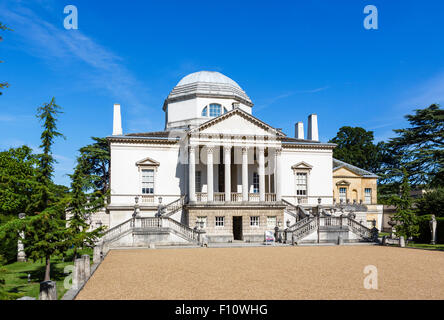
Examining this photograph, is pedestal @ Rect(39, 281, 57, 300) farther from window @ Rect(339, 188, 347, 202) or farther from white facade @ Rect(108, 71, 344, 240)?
window @ Rect(339, 188, 347, 202)

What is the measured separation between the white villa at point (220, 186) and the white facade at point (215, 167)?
0.29ft

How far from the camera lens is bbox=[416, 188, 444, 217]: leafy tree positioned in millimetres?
31352

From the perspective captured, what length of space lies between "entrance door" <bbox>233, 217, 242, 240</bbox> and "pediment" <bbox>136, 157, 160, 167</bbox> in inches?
344

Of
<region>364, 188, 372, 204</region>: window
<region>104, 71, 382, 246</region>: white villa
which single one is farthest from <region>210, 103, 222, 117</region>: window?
<region>364, 188, 372, 204</region>: window

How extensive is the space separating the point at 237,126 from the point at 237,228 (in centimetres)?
921

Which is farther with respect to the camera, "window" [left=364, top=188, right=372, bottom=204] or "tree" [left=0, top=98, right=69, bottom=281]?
"window" [left=364, top=188, right=372, bottom=204]

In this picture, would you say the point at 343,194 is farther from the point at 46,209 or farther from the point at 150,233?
the point at 46,209

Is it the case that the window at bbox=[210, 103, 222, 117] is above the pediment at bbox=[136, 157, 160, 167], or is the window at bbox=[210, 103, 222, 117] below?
above

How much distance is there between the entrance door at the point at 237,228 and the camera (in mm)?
32375

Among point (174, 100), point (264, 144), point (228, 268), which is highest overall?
point (174, 100)

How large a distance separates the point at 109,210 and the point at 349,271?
23273mm
